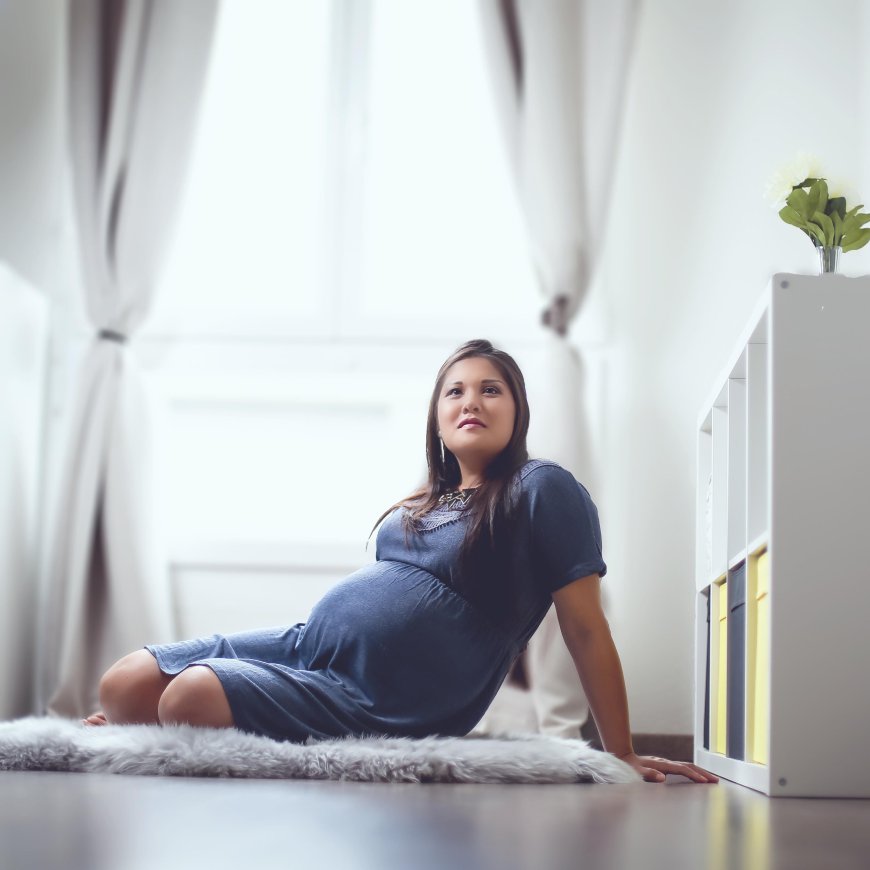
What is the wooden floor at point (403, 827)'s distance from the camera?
84cm

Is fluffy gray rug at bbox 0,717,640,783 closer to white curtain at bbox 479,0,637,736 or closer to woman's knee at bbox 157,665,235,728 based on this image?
woman's knee at bbox 157,665,235,728

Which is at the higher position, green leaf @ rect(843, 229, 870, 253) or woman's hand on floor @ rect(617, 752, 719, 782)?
green leaf @ rect(843, 229, 870, 253)

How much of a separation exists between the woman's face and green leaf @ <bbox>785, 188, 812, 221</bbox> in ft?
1.78

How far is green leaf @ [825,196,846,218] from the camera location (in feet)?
5.57

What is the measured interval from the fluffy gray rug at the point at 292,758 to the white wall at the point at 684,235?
4.14 feet

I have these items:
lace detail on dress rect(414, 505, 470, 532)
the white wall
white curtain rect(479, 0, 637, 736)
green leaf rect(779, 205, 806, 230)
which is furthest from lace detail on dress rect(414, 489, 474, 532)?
the white wall

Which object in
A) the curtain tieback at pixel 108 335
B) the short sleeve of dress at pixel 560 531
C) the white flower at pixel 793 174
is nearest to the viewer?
the short sleeve of dress at pixel 560 531

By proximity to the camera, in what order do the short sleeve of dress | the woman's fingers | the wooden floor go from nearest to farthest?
the wooden floor < the woman's fingers < the short sleeve of dress

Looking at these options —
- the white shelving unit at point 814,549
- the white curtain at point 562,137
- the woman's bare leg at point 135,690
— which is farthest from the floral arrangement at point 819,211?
the woman's bare leg at point 135,690

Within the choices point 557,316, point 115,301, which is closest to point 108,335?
point 115,301

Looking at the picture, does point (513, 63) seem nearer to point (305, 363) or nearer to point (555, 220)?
point (555, 220)

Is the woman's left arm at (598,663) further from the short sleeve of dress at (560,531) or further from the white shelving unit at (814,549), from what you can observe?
the white shelving unit at (814,549)

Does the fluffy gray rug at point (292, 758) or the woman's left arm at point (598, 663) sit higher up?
the woman's left arm at point (598, 663)

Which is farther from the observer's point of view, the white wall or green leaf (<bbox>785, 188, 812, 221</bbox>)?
the white wall
